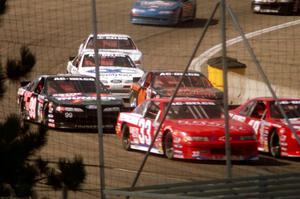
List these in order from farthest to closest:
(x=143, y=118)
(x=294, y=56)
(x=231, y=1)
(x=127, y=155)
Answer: (x=231, y=1) → (x=143, y=118) → (x=294, y=56) → (x=127, y=155)

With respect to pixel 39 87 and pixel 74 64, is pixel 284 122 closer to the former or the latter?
pixel 39 87

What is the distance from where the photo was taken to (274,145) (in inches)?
731

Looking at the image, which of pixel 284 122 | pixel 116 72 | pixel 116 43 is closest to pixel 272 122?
pixel 284 122

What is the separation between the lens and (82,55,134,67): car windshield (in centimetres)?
2654

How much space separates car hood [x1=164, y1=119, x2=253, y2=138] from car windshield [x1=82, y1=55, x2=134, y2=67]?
824cm

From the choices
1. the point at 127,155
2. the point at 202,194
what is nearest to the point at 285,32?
the point at 127,155

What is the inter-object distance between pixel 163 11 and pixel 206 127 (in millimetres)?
15874

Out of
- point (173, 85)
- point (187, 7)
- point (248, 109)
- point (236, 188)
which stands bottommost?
point (187, 7)

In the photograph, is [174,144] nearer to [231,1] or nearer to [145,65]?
[231,1]

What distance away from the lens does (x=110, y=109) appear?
20812mm

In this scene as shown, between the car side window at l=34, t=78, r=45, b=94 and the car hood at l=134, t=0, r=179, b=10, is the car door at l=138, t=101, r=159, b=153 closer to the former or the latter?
the car side window at l=34, t=78, r=45, b=94

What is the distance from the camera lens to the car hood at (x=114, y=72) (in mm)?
25953

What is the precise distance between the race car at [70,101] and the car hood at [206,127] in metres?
1.57

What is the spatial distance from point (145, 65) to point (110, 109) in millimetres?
8245
